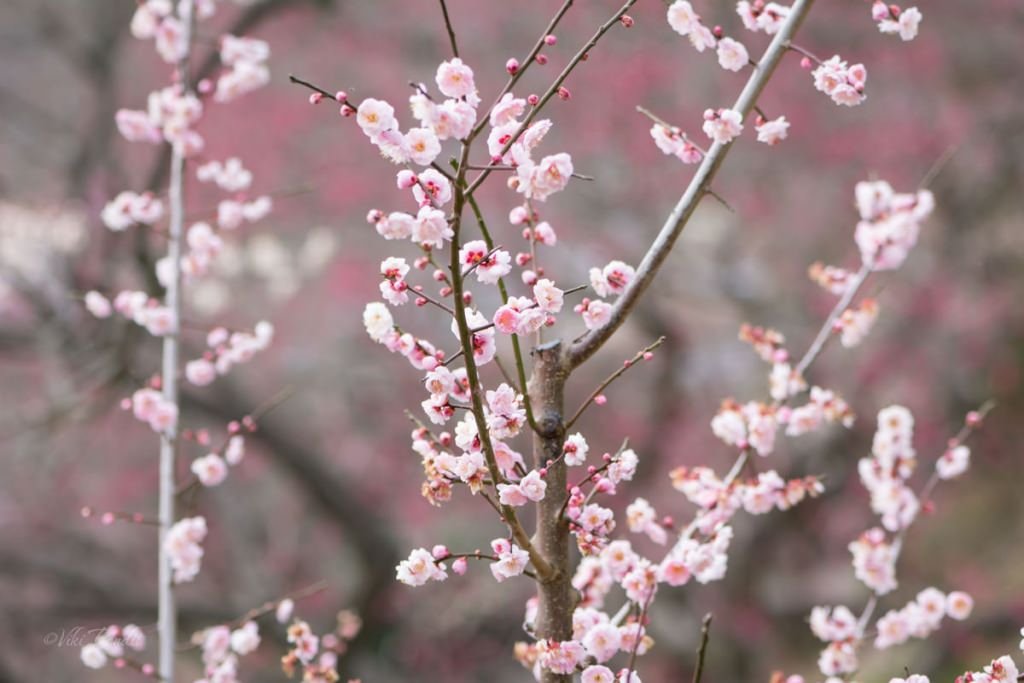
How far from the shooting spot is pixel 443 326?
457 cm

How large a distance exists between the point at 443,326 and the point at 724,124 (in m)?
3.58

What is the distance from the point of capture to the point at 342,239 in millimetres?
5027

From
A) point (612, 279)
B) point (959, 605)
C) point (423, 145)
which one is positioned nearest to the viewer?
point (423, 145)

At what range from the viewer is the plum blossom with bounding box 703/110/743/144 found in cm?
104

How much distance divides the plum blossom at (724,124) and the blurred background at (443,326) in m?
2.27

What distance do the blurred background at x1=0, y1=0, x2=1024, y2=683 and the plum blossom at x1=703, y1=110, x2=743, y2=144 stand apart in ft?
7.46

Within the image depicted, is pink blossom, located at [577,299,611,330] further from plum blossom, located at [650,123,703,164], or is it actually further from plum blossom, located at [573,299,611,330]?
plum blossom, located at [650,123,703,164]

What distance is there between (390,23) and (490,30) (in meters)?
0.50

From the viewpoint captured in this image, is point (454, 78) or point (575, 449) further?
point (575, 449)

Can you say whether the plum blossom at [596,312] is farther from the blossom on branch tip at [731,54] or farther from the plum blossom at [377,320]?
the blossom on branch tip at [731,54]

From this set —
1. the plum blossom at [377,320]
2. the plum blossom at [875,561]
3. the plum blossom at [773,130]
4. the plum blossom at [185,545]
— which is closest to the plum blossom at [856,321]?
the plum blossom at [875,561]

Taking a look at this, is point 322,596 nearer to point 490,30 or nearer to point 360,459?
point 360,459

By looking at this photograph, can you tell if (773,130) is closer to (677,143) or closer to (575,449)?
(677,143)

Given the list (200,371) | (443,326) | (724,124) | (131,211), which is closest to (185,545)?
(200,371)
